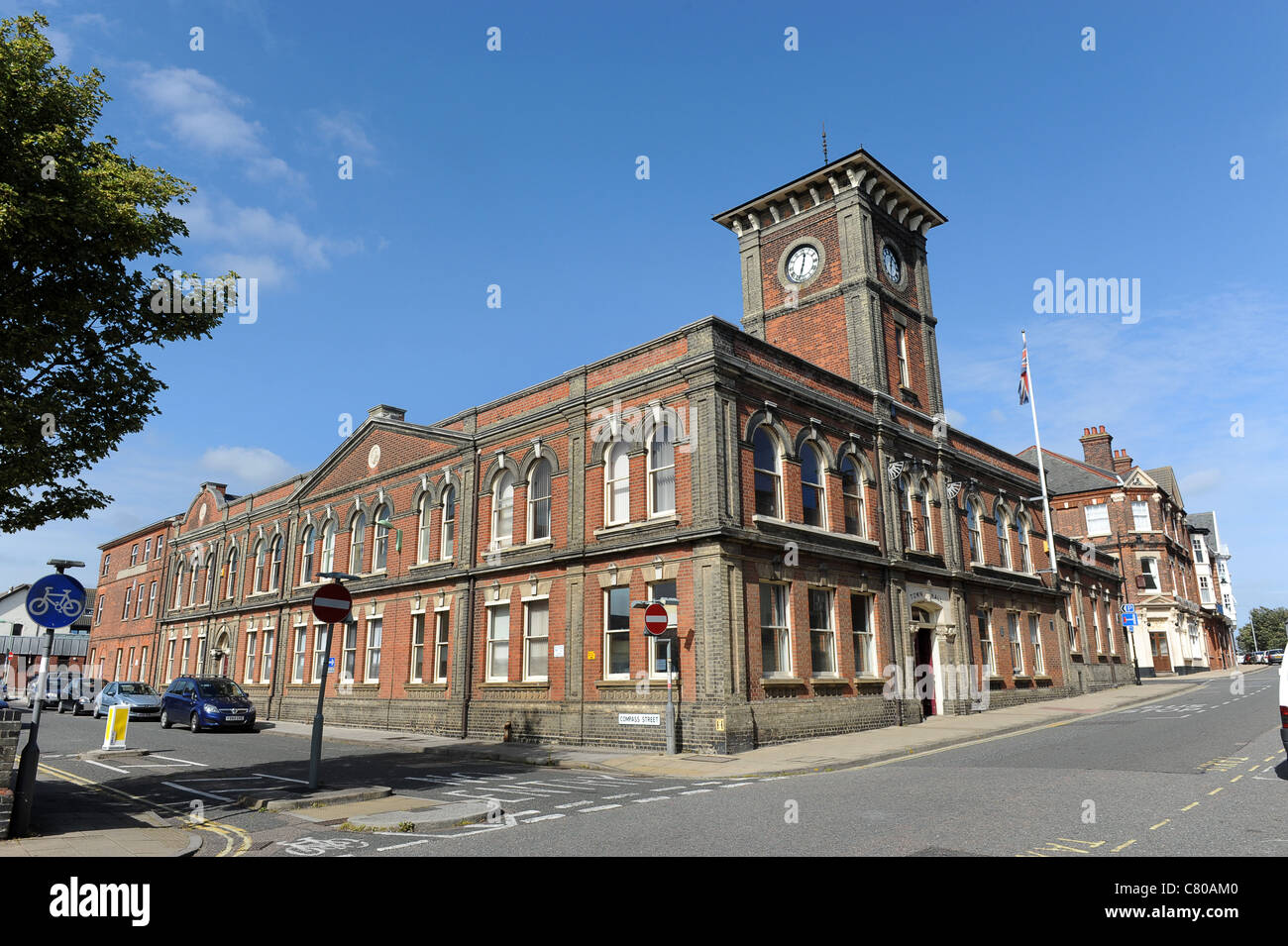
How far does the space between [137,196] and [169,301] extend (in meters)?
1.51

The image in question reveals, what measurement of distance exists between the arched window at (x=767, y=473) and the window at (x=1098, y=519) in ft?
149

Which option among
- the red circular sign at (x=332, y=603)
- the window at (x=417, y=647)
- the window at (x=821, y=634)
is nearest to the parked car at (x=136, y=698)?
the window at (x=417, y=647)

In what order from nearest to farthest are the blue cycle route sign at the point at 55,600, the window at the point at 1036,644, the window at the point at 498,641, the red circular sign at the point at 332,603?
1. the blue cycle route sign at the point at 55,600
2. the red circular sign at the point at 332,603
3. the window at the point at 498,641
4. the window at the point at 1036,644

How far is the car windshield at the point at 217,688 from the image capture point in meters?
26.7

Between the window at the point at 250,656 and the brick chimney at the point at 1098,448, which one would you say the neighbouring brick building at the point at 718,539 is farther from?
the brick chimney at the point at 1098,448

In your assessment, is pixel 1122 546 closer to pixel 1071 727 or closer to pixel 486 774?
pixel 1071 727

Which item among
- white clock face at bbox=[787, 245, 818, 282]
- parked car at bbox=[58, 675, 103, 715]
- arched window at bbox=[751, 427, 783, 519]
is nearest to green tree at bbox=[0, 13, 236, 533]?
arched window at bbox=[751, 427, 783, 519]

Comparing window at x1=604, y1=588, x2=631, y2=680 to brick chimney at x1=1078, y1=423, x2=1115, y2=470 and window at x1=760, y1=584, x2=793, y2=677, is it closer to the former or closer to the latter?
window at x1=760, y1=584, x2=793, y2=677

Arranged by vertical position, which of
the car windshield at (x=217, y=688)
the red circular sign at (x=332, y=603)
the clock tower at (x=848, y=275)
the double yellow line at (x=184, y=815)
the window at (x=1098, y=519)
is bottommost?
the double yellow line at (x=184, y=815)

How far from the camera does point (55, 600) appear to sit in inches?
384

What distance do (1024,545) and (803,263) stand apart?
1540cm

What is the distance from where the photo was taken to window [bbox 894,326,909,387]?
2714 cm

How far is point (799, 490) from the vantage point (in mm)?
20875
